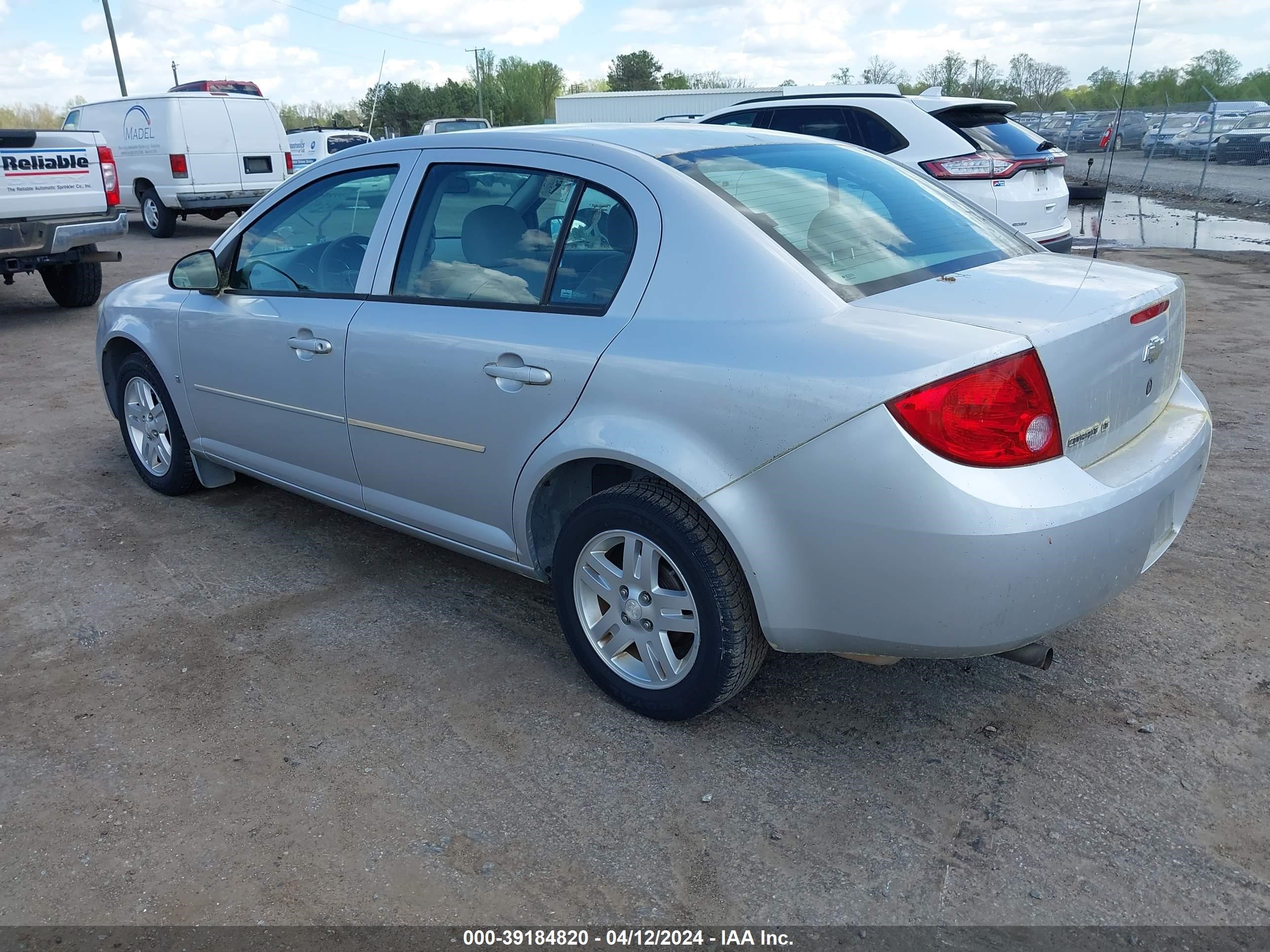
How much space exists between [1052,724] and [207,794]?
2407mm

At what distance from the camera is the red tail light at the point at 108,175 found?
9594 millimetres

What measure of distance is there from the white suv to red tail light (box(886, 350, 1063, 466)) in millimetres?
5869

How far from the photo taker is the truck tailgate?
344 inches

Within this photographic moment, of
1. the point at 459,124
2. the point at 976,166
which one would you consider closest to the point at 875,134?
the point at 976,166

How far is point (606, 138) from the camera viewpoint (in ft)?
10.8

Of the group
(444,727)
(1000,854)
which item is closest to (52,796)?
(444,727)

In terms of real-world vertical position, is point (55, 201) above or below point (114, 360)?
above

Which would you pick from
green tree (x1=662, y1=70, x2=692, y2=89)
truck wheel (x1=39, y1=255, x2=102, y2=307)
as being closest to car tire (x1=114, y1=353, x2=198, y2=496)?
truck wheel (x1=39, y1=255, x2=102, y2=307)

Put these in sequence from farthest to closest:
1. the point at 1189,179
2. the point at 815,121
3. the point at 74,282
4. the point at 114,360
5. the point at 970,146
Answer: the point at 1189,179
the point at 74,282
the point at 815,121
the point at 970,146
the point at 114,360

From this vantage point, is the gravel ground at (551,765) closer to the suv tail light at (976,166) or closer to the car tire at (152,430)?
the car tire at (152,430)

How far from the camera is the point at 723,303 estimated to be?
2.73m

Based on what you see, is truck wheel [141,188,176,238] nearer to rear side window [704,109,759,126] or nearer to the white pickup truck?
the white pickup truck

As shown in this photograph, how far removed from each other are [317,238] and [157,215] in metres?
14.4

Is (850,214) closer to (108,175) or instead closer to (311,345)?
(311,345)
